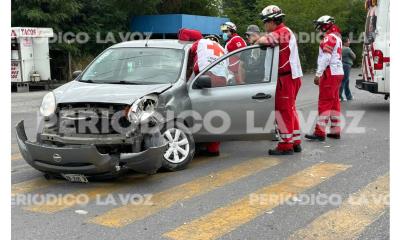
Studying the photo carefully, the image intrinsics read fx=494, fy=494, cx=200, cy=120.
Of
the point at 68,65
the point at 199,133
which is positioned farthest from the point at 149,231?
the point at 68,65

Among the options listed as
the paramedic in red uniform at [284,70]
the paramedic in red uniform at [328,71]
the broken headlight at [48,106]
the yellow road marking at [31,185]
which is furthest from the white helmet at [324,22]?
the yellow road marking at [31,185]

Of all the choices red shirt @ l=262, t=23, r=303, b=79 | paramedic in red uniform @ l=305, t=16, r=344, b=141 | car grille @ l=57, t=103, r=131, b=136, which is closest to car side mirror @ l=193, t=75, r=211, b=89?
red shirt @ l=262, t=23, r=303, b=79

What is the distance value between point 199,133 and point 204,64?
1.07 meters

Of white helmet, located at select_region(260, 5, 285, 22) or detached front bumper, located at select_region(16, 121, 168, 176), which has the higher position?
white helmet, located at select_region(260, 5, 285, 22)

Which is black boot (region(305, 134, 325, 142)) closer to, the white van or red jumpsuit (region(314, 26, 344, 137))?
red jumpsuit (region(314, 26, 344, 137))

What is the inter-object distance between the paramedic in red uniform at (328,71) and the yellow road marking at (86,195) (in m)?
3.41

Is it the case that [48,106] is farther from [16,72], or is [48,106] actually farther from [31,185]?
[16,72]

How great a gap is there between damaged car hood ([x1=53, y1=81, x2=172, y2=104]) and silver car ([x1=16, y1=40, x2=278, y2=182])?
0.5 inches

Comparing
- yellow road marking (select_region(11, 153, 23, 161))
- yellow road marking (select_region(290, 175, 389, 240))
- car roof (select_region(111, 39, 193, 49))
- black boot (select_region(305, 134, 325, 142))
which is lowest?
yellow road marking (select_region(290, 175, 389, 240))

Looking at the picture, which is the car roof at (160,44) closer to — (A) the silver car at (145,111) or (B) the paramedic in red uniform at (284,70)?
(A) the silver car at (145,111)

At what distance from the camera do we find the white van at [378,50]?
38.1ft

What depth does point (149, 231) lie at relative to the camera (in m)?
4.53

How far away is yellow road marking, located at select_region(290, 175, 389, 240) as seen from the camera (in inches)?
176

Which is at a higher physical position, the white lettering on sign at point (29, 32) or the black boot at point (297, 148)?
the white lettering on sign at point (29, 32)
